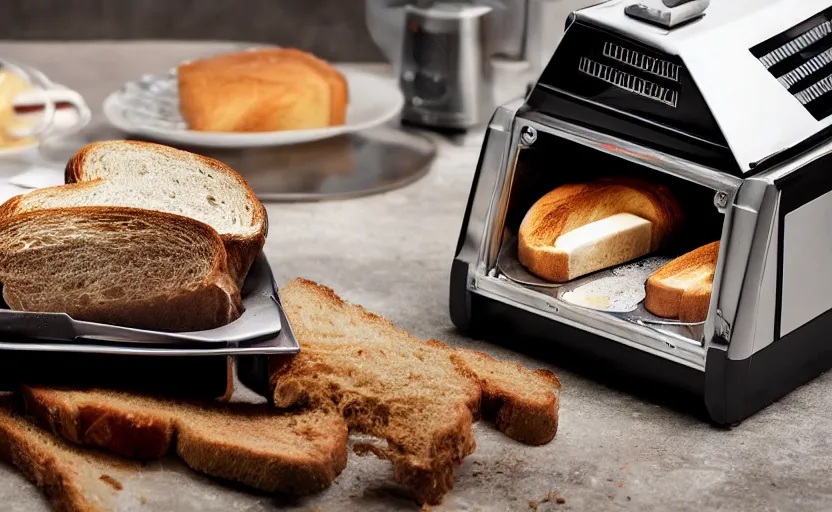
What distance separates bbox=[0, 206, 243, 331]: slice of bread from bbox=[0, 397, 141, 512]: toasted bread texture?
0.11m

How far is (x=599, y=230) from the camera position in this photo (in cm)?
130

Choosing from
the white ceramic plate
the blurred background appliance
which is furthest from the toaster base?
the blurred background appliance

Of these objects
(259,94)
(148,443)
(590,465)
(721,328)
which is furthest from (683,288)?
(259,94)

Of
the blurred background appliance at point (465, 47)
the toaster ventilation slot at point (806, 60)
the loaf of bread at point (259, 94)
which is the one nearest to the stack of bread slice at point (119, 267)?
the toaster ventilation slot at point (806, 60)

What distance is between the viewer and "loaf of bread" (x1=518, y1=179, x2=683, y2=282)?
1286 millimetres

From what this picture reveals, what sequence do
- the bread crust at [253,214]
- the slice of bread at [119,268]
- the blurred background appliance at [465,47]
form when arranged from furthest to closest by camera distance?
the blurred background appliance at [465,47] < the bread crust at [253,214] < the slice of bread at [119,268]

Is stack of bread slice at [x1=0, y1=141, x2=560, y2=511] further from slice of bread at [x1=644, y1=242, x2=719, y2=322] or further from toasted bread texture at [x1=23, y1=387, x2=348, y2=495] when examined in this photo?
slice of bread at [x1=644, y1=242, x2=719, y2=322]

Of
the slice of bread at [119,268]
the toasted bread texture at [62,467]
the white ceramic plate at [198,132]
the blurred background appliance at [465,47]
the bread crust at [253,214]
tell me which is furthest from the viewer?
the blurred background appliance at [465,47]

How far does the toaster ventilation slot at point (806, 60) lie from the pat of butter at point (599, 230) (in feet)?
0.72

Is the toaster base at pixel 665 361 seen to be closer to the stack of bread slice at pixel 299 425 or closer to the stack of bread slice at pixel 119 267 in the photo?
the stack of bread slice at pixel 299 425

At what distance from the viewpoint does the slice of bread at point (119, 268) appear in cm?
111

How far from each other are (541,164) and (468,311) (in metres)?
0.19

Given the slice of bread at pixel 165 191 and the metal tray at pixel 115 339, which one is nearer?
the metal tray at pixel 115 339

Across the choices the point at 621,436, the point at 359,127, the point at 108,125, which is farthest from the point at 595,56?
the point at 108,125
